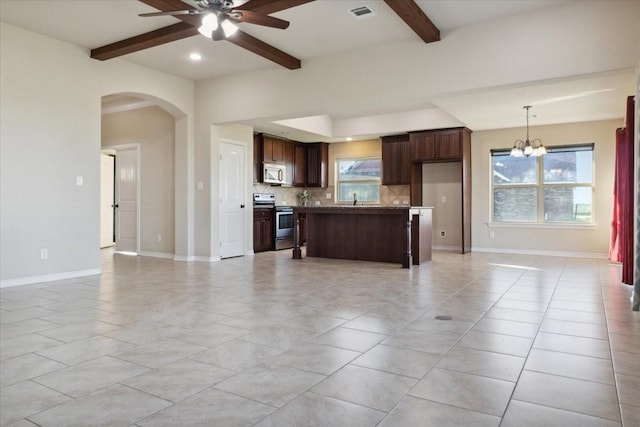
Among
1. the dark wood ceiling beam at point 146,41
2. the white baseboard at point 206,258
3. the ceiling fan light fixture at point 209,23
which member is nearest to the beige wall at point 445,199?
the white baseboard at point 206,258

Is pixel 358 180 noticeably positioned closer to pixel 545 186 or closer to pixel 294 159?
pixel 294 159

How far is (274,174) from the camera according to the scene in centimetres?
894

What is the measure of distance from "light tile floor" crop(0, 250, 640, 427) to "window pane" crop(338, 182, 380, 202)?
493 centimetres

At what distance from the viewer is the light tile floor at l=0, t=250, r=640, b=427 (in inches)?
73.1

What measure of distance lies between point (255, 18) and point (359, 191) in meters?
6.32

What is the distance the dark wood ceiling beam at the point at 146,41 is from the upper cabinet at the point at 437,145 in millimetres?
5044

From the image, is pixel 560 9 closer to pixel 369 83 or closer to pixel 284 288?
pixel 369 83

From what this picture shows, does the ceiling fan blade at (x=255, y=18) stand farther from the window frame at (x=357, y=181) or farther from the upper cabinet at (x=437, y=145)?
the window frame at (x=357, y=181)

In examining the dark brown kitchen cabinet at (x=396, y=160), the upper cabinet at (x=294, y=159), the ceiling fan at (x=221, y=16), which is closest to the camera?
the ceiling fan at (x=221, y=16)

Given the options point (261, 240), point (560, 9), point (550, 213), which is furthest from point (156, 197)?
point (550, 213)

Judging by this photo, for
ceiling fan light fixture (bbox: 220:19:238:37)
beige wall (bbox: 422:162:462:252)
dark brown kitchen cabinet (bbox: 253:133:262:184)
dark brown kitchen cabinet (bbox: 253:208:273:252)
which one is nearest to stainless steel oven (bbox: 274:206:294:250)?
dark brown kitchen cabinet (bbox: 253:208:273:252)

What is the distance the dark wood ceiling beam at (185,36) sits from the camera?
4.12 meters

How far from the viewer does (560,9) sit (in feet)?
14.4

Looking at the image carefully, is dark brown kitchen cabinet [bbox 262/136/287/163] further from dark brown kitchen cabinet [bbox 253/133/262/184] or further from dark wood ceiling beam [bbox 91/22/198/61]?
dark wood ceiling beam [bbox 91/22/198/61]
